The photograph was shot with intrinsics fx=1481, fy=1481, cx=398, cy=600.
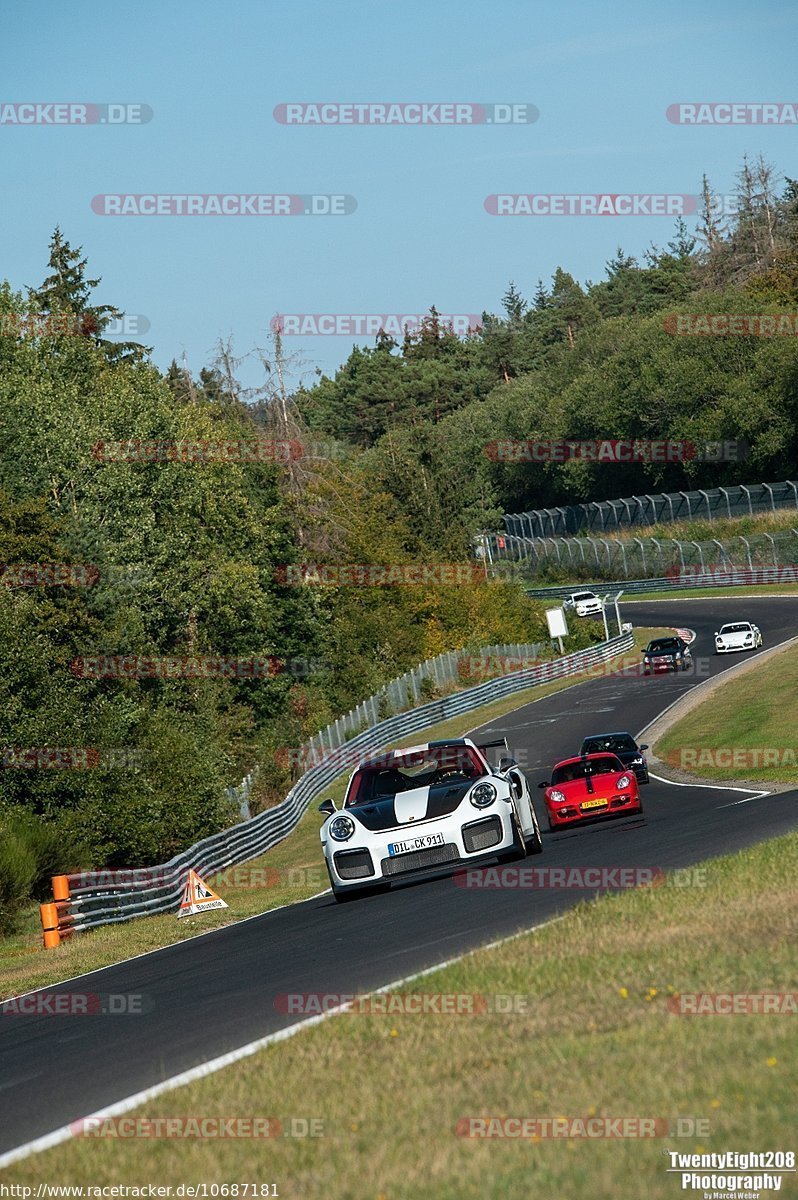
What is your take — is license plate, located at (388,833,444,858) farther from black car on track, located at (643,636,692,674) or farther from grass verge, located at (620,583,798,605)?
grass verge, located at (620,583,798,605)

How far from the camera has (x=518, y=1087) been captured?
5.69m


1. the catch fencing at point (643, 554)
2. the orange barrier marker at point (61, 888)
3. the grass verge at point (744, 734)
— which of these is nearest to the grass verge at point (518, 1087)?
the orange barrier marker at point (61, 888)

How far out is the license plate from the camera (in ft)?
47.8

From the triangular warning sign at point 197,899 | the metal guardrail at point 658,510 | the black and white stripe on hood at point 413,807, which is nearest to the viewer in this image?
the black and white stripe on hood at point 413,807

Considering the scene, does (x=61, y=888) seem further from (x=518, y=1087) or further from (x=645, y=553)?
(x=645, y=553)

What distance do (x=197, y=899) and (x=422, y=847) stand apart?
7737mm

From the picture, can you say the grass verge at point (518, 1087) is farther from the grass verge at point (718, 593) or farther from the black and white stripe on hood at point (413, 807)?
the grass verge at point (718, 593)

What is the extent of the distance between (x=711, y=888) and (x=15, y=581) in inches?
1424

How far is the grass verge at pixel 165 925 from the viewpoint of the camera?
1620 centimetres

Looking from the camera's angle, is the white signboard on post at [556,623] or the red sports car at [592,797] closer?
the red sports car at [592,797]

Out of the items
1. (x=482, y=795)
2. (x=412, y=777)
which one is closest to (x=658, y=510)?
(x=412, y=777)

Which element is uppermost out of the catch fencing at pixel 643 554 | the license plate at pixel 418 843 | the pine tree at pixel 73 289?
the pine tree at pixel 73 289

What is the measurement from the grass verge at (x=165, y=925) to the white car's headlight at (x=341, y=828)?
2500 millimetres

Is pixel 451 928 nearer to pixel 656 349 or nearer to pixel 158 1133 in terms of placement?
pixel 158 1133
